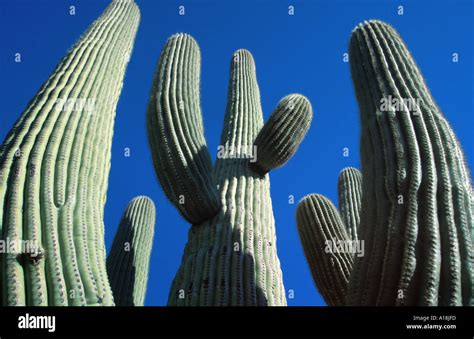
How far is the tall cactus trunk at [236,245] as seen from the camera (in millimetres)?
5059

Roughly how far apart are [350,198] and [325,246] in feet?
5.59

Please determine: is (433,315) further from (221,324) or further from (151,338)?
(151,338)

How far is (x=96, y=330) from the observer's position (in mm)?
2748

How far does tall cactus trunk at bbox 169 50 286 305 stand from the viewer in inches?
199

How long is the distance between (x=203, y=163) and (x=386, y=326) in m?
3.00

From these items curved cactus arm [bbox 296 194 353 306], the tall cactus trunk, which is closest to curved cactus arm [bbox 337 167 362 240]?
curved cactus arm [bbox 296 194 353 306]

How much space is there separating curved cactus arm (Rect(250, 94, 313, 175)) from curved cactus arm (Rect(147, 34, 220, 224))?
0.91 meters

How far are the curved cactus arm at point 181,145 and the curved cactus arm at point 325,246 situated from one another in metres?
1.11

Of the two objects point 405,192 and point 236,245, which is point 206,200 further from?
point 405,192

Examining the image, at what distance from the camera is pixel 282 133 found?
6469 millimetres
